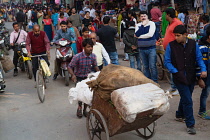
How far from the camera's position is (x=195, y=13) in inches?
539

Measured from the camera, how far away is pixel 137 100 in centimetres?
441

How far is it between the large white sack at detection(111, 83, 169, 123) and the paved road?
141 cm

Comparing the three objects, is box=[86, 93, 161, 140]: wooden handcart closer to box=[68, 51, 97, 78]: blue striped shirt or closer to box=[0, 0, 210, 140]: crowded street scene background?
box=[0, 0, 210, 140]: crowded street scene background

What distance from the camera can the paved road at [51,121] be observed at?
5.96 m

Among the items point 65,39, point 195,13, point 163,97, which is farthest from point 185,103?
point 195,13

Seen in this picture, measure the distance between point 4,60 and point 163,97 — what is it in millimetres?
6651

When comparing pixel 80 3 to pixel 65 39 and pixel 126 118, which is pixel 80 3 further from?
pixel 126 118

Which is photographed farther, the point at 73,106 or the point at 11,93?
the point at 11,93

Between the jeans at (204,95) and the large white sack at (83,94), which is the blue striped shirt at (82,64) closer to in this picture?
the large white sack at (83,94)

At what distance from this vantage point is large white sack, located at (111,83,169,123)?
14.2 feet

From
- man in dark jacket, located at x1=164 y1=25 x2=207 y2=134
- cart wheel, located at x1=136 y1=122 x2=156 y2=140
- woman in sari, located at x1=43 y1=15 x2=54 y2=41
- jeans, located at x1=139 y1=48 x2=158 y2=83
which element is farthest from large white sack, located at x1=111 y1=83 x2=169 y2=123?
woman in sari, located at x1=43 y1=15 x2=54 y2=41

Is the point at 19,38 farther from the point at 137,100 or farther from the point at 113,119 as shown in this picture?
the point at 137,100

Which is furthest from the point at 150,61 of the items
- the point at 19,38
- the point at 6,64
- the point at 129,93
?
the point at 19,38

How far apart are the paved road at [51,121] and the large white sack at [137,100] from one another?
141 cm
